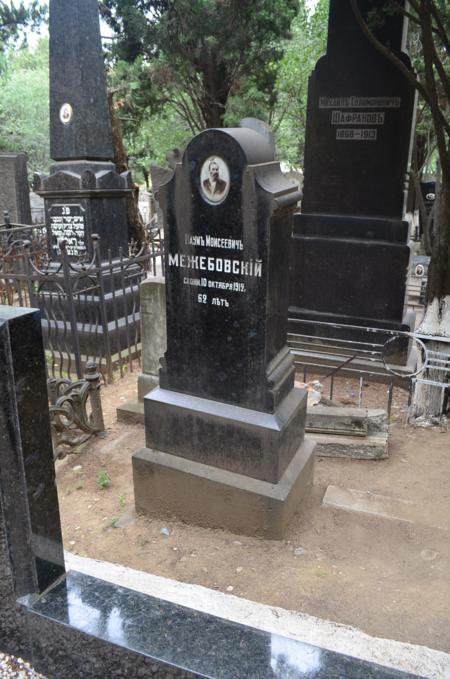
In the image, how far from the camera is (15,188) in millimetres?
14531

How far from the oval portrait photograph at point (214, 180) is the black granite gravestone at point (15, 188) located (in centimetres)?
1278

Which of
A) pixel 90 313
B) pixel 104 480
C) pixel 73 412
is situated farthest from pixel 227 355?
pixel 90 313

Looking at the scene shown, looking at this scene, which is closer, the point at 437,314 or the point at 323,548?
the point at 323,548

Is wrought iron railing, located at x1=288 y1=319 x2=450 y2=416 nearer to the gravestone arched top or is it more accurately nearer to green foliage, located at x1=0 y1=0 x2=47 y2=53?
the gravestone arched top

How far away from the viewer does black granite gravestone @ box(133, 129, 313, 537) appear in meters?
3.31

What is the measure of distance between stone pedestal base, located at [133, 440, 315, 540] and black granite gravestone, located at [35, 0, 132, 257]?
5119 mm

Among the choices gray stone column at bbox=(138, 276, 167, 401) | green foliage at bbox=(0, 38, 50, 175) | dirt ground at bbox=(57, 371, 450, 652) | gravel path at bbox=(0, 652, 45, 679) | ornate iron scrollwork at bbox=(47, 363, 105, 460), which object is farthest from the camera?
green foliage at bbox=(0, 38, 50, 175)

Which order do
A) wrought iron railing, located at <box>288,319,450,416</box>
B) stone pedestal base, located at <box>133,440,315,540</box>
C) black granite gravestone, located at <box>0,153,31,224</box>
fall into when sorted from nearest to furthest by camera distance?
stone pedestal base, located at <box>133,440,315,540</box>, wrought iron railing, located at <box>288,319,450,416</box>, black granite gravestone, located at <box>0,153,31,224</box>

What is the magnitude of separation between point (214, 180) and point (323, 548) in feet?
8.00

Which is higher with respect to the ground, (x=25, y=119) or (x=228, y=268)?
(x=25, y=119)

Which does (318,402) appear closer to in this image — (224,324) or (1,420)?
(224,324)

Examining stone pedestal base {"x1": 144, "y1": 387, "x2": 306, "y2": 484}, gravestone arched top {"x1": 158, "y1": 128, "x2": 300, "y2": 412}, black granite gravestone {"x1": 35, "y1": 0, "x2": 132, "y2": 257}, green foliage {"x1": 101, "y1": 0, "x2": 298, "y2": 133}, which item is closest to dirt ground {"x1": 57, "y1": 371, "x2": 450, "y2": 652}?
stone pedestal base {"x1": 144, "y1": 387, "x2": 306, "y2": 484}

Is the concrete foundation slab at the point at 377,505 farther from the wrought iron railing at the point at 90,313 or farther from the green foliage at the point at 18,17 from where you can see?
the green foliage at the point at 18,17

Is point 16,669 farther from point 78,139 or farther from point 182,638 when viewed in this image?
point 78,139
